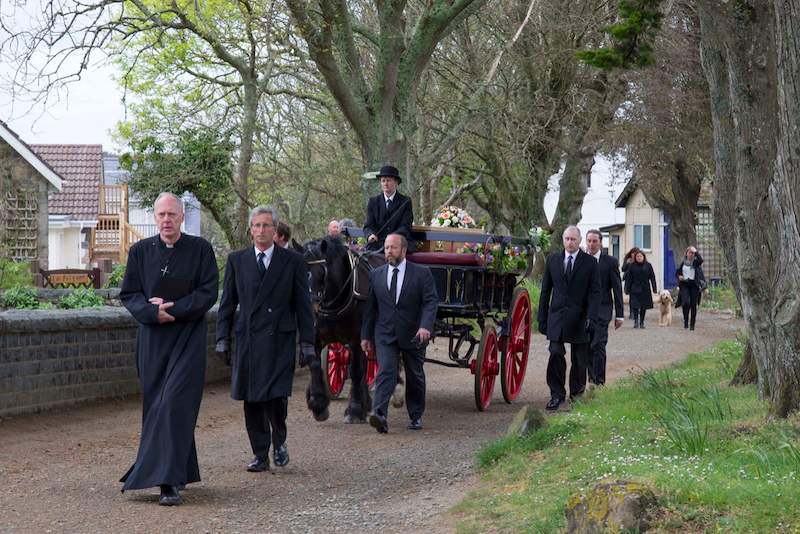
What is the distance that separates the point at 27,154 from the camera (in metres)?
24.6

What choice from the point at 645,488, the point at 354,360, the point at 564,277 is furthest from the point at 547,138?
Answer: the point at 645,488

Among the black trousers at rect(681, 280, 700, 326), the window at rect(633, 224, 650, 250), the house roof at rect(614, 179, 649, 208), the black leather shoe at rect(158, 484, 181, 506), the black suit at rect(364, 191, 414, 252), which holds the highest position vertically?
the house roof at rect(614, 179, 649, 208)

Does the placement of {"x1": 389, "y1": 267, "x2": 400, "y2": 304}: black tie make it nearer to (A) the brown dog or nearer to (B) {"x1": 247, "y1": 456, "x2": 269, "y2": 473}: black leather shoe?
(B) {"x1": 247, "y1": 456, "x2": 269, "y2": 473}: black leather shoe

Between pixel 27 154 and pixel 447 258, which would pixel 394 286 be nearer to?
pixel 447 258

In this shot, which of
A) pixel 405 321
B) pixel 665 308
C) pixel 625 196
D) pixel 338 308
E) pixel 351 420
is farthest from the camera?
pixel 625 196

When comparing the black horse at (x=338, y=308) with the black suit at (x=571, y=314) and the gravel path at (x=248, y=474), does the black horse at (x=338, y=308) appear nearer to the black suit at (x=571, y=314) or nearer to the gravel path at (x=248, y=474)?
the gravel path at (x=248, y=474)

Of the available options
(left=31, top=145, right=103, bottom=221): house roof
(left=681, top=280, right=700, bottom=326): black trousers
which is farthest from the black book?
(left=31, top=145, right=103, bottom=221): house roof

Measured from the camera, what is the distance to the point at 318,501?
6.18 meters

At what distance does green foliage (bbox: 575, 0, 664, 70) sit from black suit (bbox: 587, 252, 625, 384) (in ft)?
9.65

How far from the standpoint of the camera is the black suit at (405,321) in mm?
8711

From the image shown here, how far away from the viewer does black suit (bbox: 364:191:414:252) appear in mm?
9961

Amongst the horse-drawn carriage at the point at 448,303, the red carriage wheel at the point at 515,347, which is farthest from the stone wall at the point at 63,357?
the red carriage wheel at the point at 515,347

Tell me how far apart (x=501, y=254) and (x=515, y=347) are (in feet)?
5.28

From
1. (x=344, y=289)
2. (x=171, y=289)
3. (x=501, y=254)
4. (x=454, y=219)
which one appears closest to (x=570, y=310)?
(x=501, y=254)
